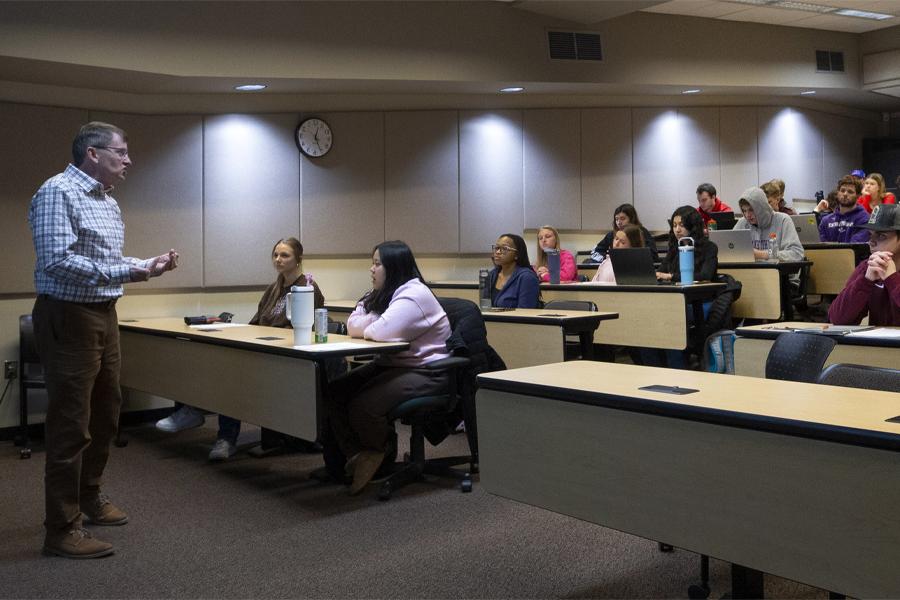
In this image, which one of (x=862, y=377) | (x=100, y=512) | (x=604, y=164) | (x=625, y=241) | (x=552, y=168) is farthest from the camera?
(x=604, y=164)

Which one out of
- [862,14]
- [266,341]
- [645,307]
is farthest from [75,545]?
[862,14]

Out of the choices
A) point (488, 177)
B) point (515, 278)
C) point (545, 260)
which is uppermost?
point (488, 177)

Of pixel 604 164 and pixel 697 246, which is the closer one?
pixel 697 246

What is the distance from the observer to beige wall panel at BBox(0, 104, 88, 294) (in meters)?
5.83

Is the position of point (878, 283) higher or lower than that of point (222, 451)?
higher

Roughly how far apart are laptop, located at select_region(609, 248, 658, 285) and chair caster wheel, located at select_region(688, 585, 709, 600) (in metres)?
3.55

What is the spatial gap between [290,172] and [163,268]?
3.82 meters

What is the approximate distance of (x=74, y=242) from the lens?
3221 millimetres

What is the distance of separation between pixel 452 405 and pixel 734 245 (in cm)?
364

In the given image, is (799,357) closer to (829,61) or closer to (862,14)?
(862,14)

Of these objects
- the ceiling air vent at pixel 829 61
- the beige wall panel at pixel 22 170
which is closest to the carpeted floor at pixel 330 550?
the beige wall panel at pixel 22 170

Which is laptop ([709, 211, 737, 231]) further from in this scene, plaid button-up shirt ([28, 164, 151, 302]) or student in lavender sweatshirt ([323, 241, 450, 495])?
plaid button-up shirt ([28, 164, 151, 302])

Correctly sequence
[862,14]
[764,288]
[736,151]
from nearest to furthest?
[764,288] → [862,14] → [736,151]

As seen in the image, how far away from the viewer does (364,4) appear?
21.4 feet
